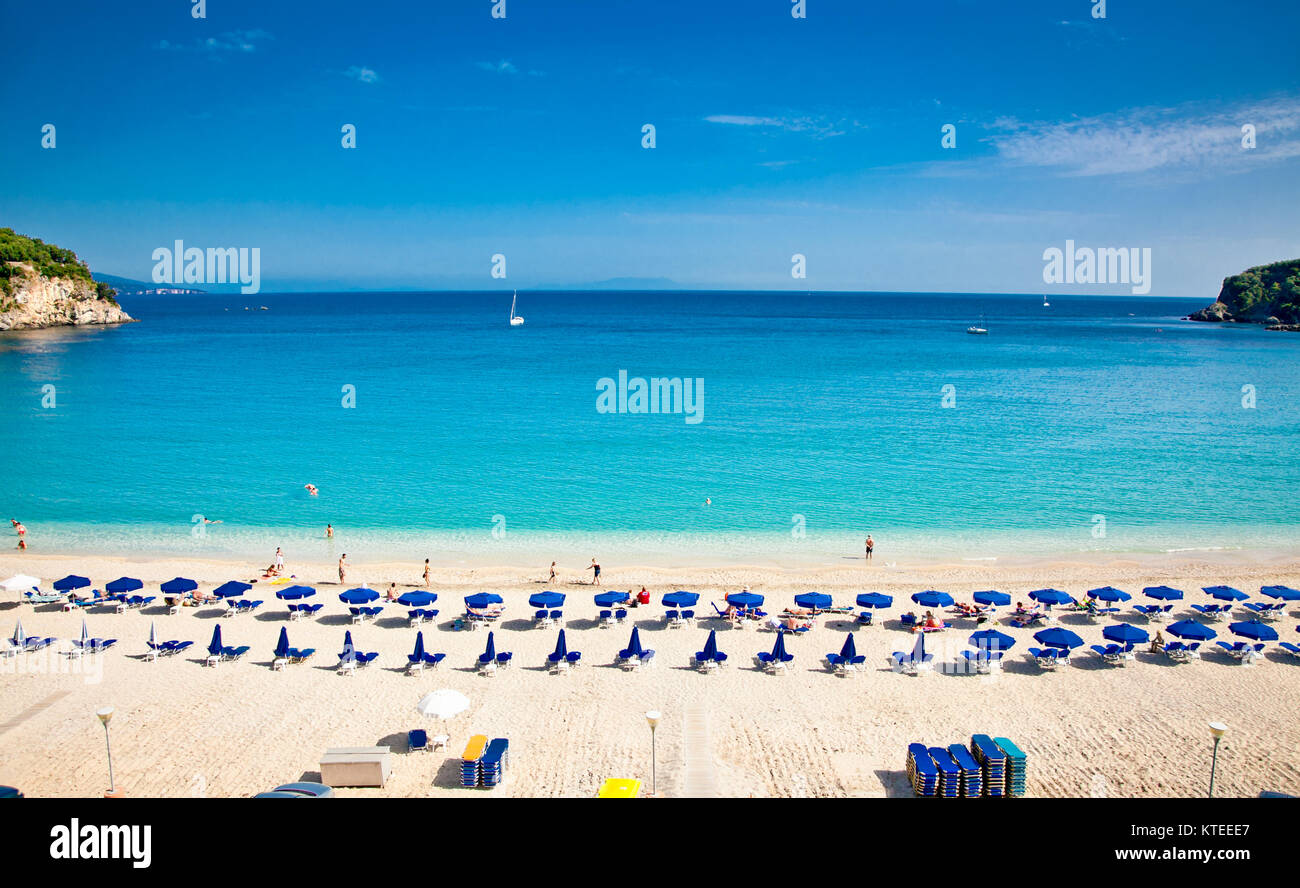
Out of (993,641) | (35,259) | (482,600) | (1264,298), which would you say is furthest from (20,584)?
(1264,298)

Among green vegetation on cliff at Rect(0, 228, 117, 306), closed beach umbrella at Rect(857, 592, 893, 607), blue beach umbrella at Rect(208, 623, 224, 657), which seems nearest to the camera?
blue beach umbrella at Rect(208, 623, 224, 657)

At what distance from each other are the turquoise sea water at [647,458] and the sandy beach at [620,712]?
7687mm

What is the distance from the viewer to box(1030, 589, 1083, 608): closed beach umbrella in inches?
805

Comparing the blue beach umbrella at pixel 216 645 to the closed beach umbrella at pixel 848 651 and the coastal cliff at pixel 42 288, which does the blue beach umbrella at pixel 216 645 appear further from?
the coastal cliff at pixel 42 288

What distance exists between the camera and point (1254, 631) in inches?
716

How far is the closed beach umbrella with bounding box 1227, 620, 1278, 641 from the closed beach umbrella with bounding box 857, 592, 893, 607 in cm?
785

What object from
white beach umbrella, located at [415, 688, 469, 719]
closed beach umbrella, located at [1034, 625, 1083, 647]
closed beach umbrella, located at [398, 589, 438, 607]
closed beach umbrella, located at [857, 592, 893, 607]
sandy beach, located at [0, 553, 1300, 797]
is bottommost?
sandy beach, located at [0, 553, 1300, 797]

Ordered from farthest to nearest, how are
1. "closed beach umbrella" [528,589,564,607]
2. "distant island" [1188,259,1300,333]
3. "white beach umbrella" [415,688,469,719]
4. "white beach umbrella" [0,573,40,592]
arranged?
"distant island" [1188,259,1300,333] < "white beach umbrella" [0,573,40,592] < "closed beach umbrella" [528,589,564,607] < "white beach umbrella" [415,688,469,719]

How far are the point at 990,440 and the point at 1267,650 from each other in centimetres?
2816

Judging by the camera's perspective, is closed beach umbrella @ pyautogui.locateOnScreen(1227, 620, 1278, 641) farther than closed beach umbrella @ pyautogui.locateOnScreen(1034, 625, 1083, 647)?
Yes

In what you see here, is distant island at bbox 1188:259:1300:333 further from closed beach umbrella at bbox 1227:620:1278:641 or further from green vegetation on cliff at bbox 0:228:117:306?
green vegetation on cliff at bbox 0:228:117:306

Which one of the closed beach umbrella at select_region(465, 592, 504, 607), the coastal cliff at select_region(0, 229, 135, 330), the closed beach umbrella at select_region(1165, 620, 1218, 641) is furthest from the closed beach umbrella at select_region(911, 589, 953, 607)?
the coastal cliff at select_region(0, 229, 135, 330)

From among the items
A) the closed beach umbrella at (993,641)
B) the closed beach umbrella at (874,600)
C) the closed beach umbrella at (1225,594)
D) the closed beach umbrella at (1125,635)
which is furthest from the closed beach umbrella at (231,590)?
the closed beach umbrella at (1225,594)
